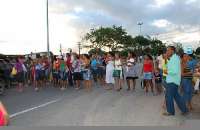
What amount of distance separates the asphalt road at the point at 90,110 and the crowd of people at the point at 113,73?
2.14ft

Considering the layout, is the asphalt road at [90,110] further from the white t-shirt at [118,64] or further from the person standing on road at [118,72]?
the white t-shirt at [118,64]

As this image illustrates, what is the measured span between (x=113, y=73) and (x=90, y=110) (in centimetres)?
758

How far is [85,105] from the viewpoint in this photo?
16.2 meters

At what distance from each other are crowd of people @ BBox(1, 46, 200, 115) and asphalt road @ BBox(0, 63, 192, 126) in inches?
25.7

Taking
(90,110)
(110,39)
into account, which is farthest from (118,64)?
(110,39)

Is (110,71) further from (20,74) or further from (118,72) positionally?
(20,74)

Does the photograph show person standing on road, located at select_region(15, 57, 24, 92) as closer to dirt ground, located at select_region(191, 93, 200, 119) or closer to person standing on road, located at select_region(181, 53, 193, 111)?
dirt ground, located at select_region(191, 93, 200, 119)

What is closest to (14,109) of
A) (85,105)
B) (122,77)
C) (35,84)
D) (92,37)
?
(85,105)

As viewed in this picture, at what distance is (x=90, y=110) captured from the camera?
49.0 feet

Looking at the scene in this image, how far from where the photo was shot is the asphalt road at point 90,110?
12.5 m

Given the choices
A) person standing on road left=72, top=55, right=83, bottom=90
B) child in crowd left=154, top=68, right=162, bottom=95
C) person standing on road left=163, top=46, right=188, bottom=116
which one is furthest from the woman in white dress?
person standing on road left=163, top=46, right=188, bottom=116

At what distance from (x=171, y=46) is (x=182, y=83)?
1.27m

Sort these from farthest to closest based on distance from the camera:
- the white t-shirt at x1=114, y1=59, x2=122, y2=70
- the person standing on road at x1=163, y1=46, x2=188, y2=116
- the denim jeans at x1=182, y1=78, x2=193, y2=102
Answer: the white t-shirt at x1=114, y1=59, x2=122, y2=70 < the denim jeans at x1=182, y1=78, x2=193, y2=102 < the person standing on road at x1=163, y1=46, x2=188, y2=116

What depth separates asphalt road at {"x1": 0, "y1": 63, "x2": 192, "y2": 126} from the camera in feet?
41.2
